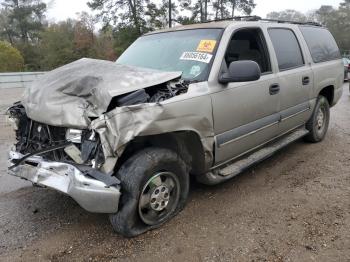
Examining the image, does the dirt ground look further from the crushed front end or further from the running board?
the crushed front end

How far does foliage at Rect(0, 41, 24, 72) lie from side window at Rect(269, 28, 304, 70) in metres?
44.8

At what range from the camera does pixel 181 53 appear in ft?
13.8

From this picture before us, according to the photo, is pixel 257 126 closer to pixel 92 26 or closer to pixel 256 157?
pixel 256 157

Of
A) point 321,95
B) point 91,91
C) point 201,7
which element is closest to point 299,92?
point 321,95

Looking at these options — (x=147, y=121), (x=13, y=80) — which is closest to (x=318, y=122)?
(x=147, y=121)

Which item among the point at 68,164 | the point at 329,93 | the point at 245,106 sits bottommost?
the point at 329,93

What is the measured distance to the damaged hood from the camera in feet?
10.5

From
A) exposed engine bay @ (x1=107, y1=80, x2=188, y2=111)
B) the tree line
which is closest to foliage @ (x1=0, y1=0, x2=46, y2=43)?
the tree line

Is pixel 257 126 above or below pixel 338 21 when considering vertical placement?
above

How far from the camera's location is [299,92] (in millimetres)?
5277

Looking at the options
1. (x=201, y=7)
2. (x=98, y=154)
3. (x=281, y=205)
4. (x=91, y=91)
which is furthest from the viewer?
(x=201, y=7)

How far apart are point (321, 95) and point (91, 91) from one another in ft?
14.3

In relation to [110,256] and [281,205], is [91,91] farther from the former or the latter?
[281,205]

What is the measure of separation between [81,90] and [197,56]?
1.32 m
